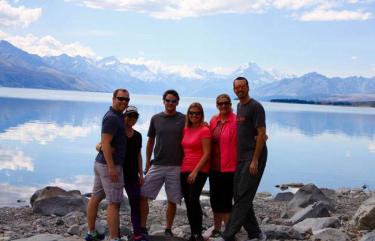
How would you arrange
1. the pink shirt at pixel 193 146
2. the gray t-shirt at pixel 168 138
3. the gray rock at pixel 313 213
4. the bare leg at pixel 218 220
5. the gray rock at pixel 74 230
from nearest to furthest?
1. the pink shirt at pixel 193 146
2. the gray t-shirt at pixel 168 138
3. the bare leg at pixel 218 220
4. the gray rock at pixel 74 230
5. the gray rock at pixel 313 213

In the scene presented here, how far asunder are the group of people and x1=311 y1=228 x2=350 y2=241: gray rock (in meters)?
1.23

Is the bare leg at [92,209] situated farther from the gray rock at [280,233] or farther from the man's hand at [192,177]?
the gray rock at [280,233]

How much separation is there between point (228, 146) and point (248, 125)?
0.63 meters

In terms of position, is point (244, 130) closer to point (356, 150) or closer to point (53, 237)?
point (53, 237)

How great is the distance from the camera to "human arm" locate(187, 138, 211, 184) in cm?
905

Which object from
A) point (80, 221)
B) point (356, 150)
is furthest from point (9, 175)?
point (356, 150)

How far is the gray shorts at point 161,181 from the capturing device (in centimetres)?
938

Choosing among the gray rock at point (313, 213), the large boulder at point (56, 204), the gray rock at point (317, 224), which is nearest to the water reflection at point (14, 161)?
the large boulder at point (56, 204)

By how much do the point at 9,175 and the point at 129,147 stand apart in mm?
16421

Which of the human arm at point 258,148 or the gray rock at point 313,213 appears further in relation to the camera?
the gray rock at point 313,213

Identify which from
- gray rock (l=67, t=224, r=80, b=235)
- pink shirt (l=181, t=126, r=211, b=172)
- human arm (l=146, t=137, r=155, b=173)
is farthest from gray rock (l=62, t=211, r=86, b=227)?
pink shirt (l=181, t=126, r=211, b=172)

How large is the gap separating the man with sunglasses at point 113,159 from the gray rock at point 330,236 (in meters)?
3.64

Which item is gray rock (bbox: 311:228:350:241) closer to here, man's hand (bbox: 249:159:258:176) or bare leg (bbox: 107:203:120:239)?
man's hand (bbox: 249:159:258:176)

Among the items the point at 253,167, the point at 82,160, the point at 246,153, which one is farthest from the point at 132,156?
the point at 82,160
